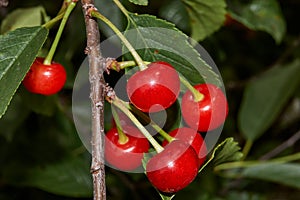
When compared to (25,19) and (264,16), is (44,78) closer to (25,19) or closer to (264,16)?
(25,19)

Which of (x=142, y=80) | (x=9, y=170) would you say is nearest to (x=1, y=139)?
(x=9, y=170)

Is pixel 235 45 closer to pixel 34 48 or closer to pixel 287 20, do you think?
pixel 287 20

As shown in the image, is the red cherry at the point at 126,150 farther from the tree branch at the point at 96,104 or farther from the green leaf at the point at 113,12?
the green leaf at the point at 113,12

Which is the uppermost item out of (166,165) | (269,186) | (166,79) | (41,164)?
(166,79)

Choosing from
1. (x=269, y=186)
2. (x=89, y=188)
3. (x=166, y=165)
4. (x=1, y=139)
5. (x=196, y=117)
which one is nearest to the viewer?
(x=166, y=165)

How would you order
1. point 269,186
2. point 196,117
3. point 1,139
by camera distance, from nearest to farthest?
point 196,117 < point 1,139 < point 269,186

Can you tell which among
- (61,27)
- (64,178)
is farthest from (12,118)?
(61,27)
